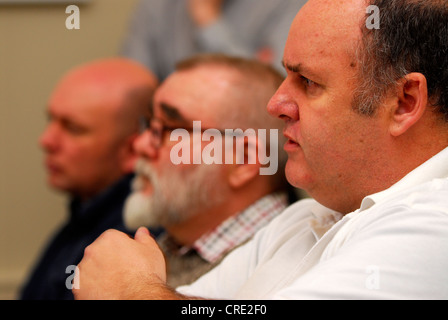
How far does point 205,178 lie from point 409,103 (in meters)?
0.51

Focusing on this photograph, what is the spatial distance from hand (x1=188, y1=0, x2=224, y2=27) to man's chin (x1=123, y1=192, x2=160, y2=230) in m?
0.80

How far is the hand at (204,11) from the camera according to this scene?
73.0 inches

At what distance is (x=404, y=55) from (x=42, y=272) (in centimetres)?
108

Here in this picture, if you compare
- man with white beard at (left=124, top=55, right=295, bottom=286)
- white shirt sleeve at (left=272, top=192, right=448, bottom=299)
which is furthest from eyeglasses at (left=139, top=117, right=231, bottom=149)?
white shirt sleeve at (left=272, top=192, right=448, bottom=299)

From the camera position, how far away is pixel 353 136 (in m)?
0.69

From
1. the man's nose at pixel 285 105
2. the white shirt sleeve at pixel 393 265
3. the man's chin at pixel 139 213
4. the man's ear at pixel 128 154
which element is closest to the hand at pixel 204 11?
the man's ear at pixel 128 154

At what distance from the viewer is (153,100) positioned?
1220 mm

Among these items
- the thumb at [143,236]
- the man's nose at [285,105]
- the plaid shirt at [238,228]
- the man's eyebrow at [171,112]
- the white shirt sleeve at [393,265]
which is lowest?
the plaid shirt at [238,228]

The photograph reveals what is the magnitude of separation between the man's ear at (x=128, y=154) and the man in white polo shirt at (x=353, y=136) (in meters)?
0.85

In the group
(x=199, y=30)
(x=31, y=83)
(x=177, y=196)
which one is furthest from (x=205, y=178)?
(x=31, y=83)

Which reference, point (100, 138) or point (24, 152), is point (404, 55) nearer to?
Result: point (100, 138)

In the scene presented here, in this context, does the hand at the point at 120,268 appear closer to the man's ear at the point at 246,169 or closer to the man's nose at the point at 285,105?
the man's nose at the point at 285,105

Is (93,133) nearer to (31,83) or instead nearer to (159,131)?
(159,131)
